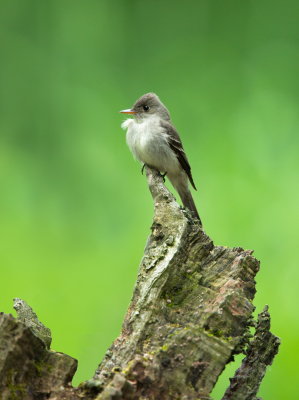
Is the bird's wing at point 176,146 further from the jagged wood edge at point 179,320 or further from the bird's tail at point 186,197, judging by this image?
the jagged wood edge at point 179,320

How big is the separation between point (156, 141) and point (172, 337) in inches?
156

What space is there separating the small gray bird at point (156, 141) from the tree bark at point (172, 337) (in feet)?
10.1

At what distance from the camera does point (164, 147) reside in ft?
20.5

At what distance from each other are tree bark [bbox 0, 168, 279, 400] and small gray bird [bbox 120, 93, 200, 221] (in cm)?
306

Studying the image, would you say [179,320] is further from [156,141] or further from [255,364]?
[156,141]

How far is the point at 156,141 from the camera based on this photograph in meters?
6.22

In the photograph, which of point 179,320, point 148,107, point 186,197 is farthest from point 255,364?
point 148,107

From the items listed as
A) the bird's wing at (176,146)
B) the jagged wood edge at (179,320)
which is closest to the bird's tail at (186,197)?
the bird's wing at (176,146)

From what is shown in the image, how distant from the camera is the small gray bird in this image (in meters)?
6.17

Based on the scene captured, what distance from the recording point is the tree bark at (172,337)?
2.23 m

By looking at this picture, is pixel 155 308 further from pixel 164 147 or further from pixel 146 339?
pixel 164 147

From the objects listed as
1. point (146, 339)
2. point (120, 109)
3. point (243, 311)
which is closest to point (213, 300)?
point (243, 311)

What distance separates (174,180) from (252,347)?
3963mm

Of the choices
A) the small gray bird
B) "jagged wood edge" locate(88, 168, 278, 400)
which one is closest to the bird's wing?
the small gray bird
